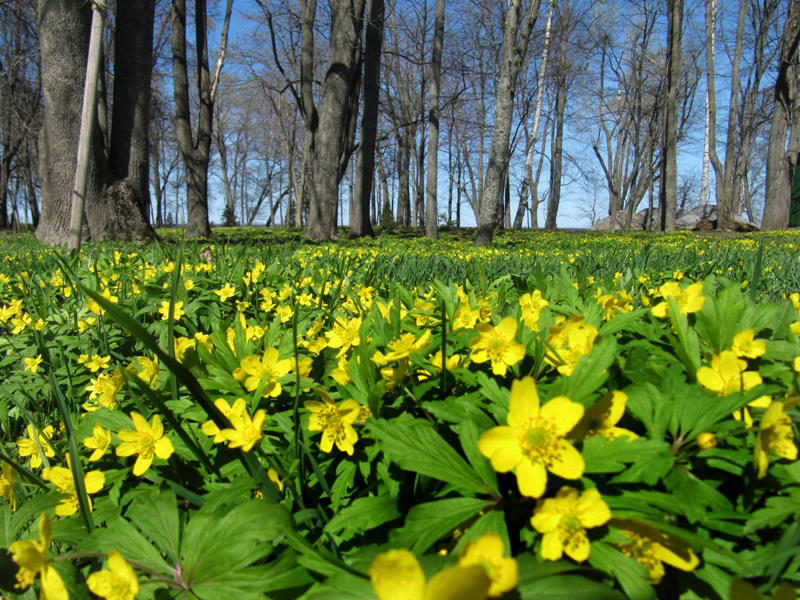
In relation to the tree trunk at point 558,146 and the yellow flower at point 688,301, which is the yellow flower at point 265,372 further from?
the tree trunk at point 558,146

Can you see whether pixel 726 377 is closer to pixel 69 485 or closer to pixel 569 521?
pixel 569 521

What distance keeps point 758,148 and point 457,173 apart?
25.8 meters

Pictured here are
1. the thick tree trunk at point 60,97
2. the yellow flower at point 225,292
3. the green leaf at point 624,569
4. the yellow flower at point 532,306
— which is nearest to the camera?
the green leaf at point 624,569

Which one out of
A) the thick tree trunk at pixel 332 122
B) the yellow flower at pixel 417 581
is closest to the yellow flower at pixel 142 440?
the yellow flower at pixel 417 581

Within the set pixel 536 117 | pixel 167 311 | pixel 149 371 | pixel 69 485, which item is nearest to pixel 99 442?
pixel 69 485

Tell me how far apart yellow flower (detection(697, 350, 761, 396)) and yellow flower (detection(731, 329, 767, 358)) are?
12cm

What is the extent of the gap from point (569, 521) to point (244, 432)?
0.53m

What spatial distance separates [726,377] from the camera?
0.73m

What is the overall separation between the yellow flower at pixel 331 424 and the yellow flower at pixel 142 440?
0.28m

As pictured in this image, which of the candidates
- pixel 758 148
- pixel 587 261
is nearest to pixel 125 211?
pixel 587 261

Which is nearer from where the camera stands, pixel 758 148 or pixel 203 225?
pixel 203 225

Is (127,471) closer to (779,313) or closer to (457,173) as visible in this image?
(779,313)

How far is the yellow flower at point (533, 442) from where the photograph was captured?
1.89 ft

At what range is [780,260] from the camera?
4.93 metres
